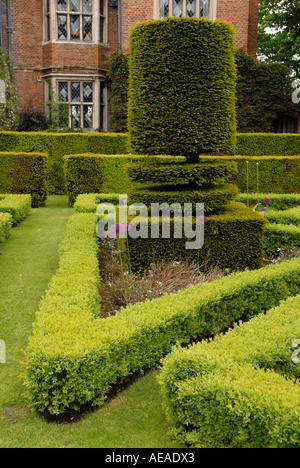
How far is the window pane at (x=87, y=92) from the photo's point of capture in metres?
18.6

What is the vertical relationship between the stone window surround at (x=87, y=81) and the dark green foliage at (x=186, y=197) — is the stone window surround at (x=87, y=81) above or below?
above

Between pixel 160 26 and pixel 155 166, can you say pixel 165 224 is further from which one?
pixel 160 26

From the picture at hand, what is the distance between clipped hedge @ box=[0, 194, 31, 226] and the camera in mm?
9909

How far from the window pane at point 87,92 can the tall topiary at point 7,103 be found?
111 inches

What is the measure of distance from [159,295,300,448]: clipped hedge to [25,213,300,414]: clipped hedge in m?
0.49

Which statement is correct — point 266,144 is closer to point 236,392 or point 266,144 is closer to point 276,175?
point 276,175

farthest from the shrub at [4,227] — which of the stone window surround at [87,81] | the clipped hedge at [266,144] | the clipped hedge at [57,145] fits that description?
the stone window surround at [87,81]

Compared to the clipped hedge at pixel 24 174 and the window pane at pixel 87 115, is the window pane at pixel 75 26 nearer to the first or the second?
the window pane at pixel 87 115

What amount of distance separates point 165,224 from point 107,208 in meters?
3.70

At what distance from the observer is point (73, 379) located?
3.37m

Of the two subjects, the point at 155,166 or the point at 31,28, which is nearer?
the point at 155,166

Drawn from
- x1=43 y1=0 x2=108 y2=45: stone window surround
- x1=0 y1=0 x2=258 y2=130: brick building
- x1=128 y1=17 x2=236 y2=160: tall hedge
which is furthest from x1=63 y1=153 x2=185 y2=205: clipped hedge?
x1=43 y1=0 x2=108 y2=45: stone window surround
